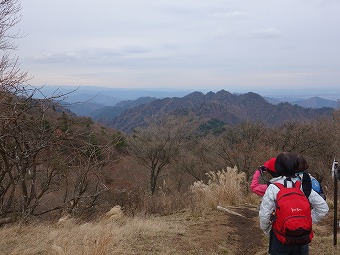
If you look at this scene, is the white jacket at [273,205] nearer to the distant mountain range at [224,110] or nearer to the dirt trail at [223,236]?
the dirt trail at [223,236]

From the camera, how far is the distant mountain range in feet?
383

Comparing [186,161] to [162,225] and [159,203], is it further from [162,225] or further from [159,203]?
[162,225]

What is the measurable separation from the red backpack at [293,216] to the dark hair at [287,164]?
0.11m

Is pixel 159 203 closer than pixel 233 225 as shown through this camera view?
A: No

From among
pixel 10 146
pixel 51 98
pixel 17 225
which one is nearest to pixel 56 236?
pixel 17 225

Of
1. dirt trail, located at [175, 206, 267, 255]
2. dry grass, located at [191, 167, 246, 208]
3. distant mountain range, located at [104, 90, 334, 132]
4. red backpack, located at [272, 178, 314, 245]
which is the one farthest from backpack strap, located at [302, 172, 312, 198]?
distant mountain range, located at [104, 90, 334, 132]

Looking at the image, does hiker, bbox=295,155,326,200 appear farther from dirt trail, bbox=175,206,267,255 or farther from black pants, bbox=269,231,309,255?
dirt trail, bbox=175,206,267,255

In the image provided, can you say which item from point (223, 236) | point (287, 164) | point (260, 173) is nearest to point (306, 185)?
point (287, 164)

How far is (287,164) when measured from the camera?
290cm

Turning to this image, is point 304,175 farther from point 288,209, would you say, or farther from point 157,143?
point 157,143

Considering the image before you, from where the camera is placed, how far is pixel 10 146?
187 inches

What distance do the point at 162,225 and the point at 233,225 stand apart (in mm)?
1251

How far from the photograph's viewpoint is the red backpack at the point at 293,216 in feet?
8.95

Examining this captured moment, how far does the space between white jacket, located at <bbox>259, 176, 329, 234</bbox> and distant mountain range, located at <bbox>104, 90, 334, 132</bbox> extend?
3957 inches
